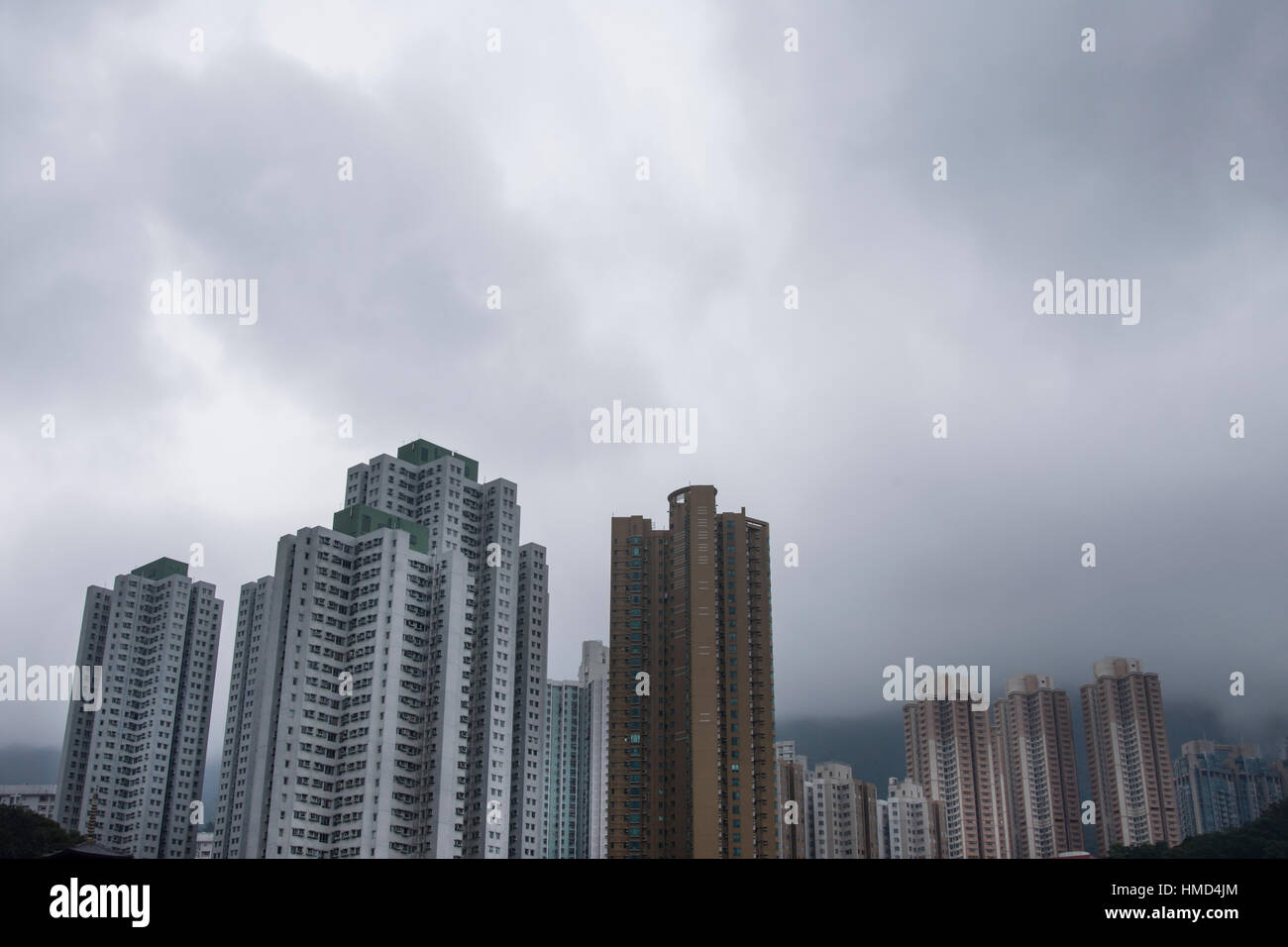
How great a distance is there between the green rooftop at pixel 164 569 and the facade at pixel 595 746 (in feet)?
125

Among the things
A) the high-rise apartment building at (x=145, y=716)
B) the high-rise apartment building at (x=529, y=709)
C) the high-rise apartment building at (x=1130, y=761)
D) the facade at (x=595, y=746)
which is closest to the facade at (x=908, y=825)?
the high-rise apartment building at (x=1130, y=761)

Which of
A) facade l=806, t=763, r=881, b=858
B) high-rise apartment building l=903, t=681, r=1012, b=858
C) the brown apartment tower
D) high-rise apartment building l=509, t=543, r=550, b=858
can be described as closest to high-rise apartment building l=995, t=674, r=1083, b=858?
high-rise apartment building l=903, t=681, r=1012, b=858

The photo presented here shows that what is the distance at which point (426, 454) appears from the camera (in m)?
96.4

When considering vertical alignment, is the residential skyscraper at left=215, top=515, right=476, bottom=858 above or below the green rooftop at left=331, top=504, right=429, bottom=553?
below

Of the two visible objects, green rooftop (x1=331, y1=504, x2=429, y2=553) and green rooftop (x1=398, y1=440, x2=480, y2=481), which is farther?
green rooftop (x1=398, y1=440, x2=480, y2=481)

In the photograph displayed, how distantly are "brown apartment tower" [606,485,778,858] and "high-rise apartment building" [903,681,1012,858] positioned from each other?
62.5m

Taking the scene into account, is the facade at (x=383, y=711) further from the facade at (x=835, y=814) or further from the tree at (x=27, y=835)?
the facade at (x=835, y=814)

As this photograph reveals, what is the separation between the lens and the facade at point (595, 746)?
104 metres

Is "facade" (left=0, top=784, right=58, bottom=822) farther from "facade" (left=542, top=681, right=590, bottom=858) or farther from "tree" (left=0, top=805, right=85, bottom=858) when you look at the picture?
"facade" (left=542, top=681, right=590, bottom=858)

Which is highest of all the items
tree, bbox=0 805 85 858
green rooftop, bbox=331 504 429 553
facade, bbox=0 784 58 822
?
green rooftop, bbox=331 504 429 553

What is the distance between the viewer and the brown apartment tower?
72625mm

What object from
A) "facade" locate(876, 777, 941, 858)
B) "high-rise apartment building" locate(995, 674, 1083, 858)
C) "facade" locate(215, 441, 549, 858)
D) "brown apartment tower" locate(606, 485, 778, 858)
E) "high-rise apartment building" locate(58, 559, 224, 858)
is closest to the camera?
"facade" locate(215, 441, 549, 858)
